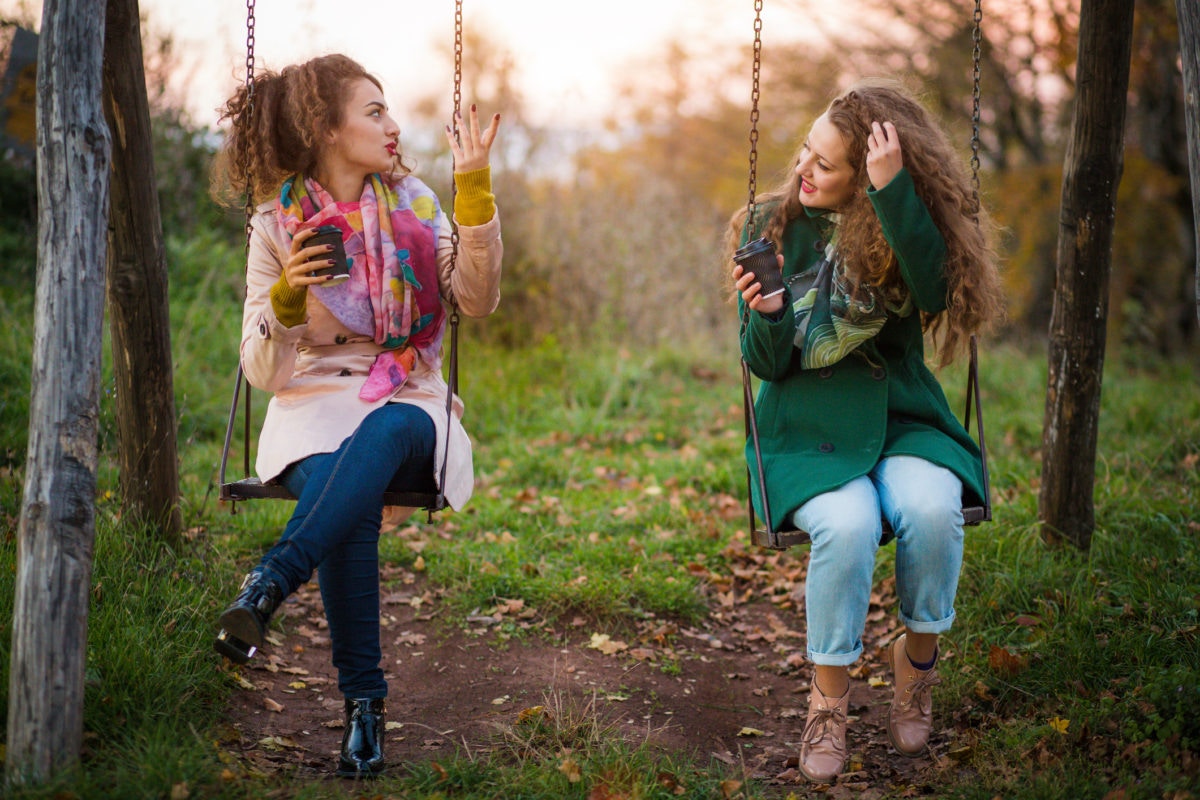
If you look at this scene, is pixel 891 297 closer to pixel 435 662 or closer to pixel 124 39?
pixel 435 662

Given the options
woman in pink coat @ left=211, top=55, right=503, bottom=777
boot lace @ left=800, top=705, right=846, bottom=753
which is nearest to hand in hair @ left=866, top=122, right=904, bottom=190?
woman in pink coat @ left=211, top=55, right=503, bottom=777

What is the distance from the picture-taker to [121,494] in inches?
138

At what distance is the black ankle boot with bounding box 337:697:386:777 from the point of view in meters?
2.60

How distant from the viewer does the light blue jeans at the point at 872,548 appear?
8.68ft

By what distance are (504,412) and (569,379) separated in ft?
2.64

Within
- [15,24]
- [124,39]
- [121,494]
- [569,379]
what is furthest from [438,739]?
[15,24]

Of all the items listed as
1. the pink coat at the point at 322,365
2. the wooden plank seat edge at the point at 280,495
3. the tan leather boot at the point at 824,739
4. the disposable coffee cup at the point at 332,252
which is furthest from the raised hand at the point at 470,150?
the tan leather boot at the point at 824,739

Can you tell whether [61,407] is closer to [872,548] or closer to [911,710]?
[872,548]

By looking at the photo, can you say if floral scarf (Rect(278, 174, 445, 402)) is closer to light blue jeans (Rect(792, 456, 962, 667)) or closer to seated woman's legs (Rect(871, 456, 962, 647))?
light blue jeans (Rect(792, 456, 962, 667))

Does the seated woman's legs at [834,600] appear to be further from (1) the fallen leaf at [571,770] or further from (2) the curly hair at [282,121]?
(2) the curly hair at [282,121]

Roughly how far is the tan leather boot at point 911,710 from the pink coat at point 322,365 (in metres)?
1.28

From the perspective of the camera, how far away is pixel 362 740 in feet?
8.63

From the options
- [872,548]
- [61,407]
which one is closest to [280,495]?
[61,407]

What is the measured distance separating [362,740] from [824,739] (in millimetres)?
1159
